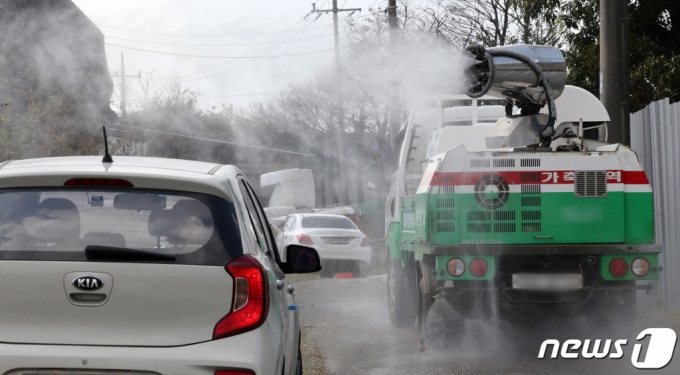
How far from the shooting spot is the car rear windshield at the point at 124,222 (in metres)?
3.78

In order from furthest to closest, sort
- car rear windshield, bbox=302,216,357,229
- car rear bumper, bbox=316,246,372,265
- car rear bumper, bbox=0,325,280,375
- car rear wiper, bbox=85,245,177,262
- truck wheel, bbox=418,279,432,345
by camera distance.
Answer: car rear windshield, bbox=302,216,357,229
car rear bumper, bbox=316,246,372,265
truck wheel, bbox=418,279,432,345
car rear wiper, bbox=85,245,177,262
car rear bumper, bbox=0,325,280,375

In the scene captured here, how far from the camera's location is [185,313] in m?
3.68

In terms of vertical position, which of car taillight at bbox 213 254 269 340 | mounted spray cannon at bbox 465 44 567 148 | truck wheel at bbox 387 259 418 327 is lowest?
truck wheel at bbox 387 259 418 327

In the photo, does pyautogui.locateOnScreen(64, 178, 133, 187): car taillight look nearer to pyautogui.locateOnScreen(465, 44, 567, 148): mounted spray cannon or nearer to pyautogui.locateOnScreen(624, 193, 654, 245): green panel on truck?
pyautogui.locateOnScreen(624, 193, 654, 245): green panel on truck

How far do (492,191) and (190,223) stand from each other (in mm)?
4345

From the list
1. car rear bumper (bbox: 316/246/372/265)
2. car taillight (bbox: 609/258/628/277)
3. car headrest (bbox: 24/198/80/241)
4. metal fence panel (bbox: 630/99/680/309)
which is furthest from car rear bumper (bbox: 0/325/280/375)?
car rear bumper (bbox: 316/246/372/265)

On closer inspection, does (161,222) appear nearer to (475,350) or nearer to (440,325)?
(440,325)

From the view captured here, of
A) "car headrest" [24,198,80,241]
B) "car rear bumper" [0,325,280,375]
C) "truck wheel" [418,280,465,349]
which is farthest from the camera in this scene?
"truck wheel" [418,280,465,349]

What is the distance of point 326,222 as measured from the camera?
20281 mm

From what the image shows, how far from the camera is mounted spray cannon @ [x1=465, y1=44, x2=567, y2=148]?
852cm

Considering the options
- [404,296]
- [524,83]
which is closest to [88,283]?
[524,83]

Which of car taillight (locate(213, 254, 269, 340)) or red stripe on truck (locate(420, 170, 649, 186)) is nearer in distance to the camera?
car taillight (locate(213, 254, 269, 340))

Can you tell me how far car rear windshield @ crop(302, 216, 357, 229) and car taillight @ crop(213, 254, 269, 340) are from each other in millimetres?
15996

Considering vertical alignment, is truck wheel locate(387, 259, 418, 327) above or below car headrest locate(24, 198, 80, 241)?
below
